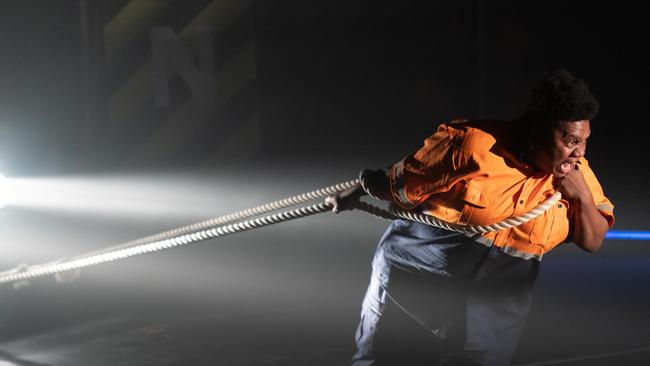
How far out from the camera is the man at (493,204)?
2.79 metres

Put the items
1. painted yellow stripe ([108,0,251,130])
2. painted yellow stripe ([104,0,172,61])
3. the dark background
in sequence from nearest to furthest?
the dark background, painted yellow stripe ([104,0,172,61]), painted yellow stripe ([108,0,251,130])

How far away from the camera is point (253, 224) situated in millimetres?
3748

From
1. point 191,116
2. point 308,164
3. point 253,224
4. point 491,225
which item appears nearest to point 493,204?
point 491,225

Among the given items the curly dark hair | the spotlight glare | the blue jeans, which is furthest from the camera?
the spotlight glare

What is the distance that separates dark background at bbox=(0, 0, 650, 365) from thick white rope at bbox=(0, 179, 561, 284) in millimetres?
425

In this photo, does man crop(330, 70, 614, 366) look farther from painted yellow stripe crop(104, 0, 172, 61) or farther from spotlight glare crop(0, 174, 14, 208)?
painted yellow stripe crop(104, 0, 172, 61)

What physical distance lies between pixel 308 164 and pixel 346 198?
715cm

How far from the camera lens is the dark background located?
5.63 m

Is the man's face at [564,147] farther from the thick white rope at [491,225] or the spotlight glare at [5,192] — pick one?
the spotlight glare at [5,192]

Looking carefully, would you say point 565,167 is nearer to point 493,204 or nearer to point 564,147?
point 564,147

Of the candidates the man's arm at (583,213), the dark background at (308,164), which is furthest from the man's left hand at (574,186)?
the dark background at (308,164)

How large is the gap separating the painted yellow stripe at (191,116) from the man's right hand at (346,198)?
20.0ft

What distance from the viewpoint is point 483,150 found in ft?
9.12

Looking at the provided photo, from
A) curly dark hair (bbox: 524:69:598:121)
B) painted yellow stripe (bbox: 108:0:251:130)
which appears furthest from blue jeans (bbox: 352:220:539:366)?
painted yellow stripe (bbox: 108:0:251:130)
